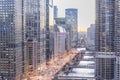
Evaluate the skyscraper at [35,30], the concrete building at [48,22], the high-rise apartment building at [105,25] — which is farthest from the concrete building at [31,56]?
the high-rise apartment building at [105,25]

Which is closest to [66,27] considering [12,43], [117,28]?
[12,43]

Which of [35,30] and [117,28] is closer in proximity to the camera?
[117,28]

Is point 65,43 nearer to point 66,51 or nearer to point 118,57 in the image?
point 66,51

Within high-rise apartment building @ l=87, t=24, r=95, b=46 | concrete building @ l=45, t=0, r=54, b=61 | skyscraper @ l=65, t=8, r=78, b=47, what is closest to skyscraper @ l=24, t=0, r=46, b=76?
concrete building @ l=45, t=0, r=54, b=61

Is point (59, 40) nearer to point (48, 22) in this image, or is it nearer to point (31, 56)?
point (48, 22)

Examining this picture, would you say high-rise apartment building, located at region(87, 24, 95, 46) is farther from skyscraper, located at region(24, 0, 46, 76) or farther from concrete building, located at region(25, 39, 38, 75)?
concrete building, located at region(25, 39, 38, 75)

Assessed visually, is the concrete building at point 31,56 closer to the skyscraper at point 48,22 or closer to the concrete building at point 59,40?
the skyscraper at point 48,22
